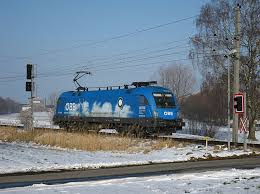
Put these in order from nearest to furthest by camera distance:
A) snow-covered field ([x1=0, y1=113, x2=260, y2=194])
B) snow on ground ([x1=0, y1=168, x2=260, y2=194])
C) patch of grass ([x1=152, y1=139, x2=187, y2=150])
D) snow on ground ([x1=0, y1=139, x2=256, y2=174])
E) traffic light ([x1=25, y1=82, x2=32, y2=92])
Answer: snow on ground ([x1=0, y1=168, x2=260, y2=194])
snow-covered field ([x1=0, y1=113, x2=260, y2=194])
snow on ground ([x1=0, y1=139, x2=256, y2=174])
patch of grass ([x1=152, y1=139, x2=187, y2=150])
traffic light ([x1=25, y1=82, x2=32, y2=92])

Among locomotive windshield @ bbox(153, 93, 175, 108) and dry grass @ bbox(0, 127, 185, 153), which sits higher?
locomotive windshield @ bbox(153, 93, 175, 108)

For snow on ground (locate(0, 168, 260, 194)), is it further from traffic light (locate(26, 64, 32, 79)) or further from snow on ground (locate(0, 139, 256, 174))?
traffic light (locate(26, 64, 32, 79))

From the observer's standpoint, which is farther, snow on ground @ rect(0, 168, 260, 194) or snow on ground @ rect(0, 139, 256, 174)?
snow on ground @ rect(0, 139, 256, 174)

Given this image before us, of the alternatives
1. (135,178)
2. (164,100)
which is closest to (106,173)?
(135,178)

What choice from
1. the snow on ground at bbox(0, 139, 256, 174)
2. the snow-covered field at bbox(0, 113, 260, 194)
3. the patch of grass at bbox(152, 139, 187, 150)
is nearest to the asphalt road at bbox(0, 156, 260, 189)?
the snow-covered field at bbox(0, 113, 260, 194)

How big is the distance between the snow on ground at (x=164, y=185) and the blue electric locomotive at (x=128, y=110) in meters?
17.2

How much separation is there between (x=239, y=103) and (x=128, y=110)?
11.3 m

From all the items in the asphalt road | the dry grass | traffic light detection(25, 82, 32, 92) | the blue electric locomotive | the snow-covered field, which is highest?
traffic light detection(25, 82, 32, 92)

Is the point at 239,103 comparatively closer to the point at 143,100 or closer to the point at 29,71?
the point at 143,100

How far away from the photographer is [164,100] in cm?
3173

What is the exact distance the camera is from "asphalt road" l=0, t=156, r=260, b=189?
13.3 m

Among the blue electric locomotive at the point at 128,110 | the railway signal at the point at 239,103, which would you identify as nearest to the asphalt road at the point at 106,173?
the railway signal at the point at 239,103

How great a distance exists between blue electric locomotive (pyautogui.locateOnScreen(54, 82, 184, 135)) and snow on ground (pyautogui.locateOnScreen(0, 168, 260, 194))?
17178 mm

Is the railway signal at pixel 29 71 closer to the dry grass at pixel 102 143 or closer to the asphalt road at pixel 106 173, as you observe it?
the dry grass at pixel 102 143
